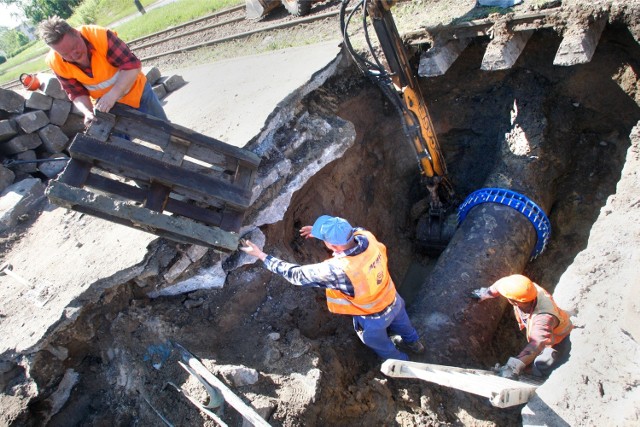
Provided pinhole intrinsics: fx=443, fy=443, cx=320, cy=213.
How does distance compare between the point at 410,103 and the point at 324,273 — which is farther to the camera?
the point at 410,103

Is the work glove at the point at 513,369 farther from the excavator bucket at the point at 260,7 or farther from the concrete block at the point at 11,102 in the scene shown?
the excavator bucket at the point at 260,7

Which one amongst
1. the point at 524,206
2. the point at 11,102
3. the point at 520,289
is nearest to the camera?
the point at 520,289

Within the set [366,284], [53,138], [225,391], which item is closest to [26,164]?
[53,138]

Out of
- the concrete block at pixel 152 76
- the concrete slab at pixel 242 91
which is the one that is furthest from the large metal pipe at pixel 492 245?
the concrete block at pixel 152 76

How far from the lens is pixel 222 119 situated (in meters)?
5.43

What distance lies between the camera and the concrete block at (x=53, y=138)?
5805 mm

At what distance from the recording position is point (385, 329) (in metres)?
3.99

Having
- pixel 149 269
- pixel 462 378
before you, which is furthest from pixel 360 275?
pixel 149 269

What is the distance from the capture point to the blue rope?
511 centimetres

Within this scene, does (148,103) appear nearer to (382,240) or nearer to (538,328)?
(382,240)

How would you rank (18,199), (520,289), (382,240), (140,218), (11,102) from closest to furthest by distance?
(140,218), (520,289), (18,199), (11,102), (382,240)

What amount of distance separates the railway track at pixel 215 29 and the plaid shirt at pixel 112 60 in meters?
3.46

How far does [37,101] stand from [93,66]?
2.72 meters

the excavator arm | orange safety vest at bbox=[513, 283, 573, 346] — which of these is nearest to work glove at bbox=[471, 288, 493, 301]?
orange safety vest at bbox=[513, 283, 573, 346]
